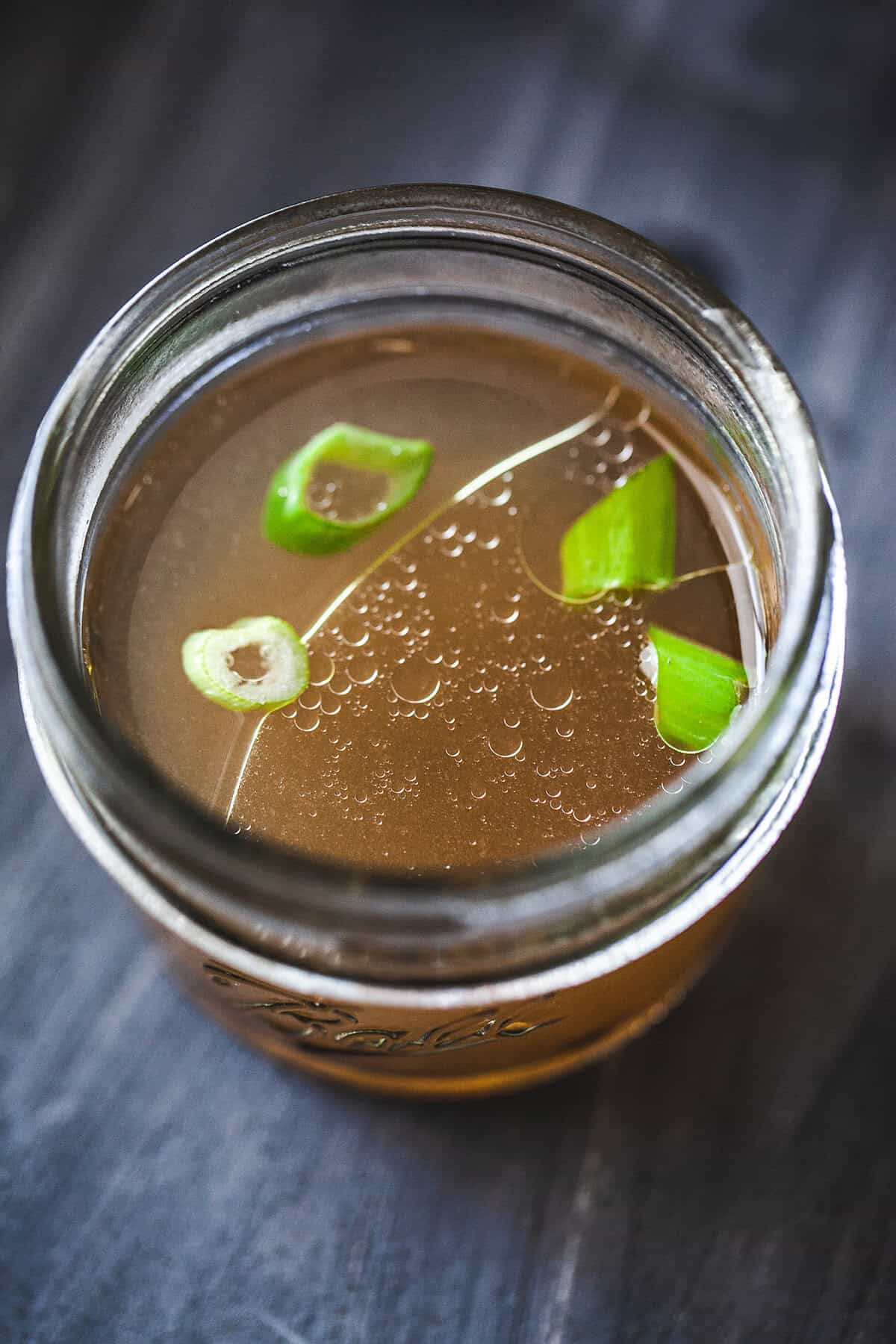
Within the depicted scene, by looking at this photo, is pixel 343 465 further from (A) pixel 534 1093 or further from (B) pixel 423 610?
(A) pixel 534 1093

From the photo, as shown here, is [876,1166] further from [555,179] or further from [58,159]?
[58,159]

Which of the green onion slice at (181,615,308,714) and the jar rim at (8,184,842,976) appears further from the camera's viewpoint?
the green onion slice at (181,615,308,714)

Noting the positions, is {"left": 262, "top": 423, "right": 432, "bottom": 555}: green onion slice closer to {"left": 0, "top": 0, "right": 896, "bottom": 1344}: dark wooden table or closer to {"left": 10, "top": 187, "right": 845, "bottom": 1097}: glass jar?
{"left": 10, "top": 187, "right": 845, "bottom": 1097}: glass jar

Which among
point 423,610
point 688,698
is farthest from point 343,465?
point 688,698

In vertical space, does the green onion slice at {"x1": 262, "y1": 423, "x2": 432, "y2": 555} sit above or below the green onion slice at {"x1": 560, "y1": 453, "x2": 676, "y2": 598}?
below

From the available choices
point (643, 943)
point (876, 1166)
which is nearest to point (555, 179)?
point (643, 943)

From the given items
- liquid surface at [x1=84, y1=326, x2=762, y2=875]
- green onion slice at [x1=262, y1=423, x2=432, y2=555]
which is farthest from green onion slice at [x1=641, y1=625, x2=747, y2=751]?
green onion slice at [x1=262, y1=423, x2=432, y2=555]

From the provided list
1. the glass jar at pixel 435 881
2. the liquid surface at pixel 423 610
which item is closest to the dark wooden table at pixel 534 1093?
the glass jar at pixel 435 881
